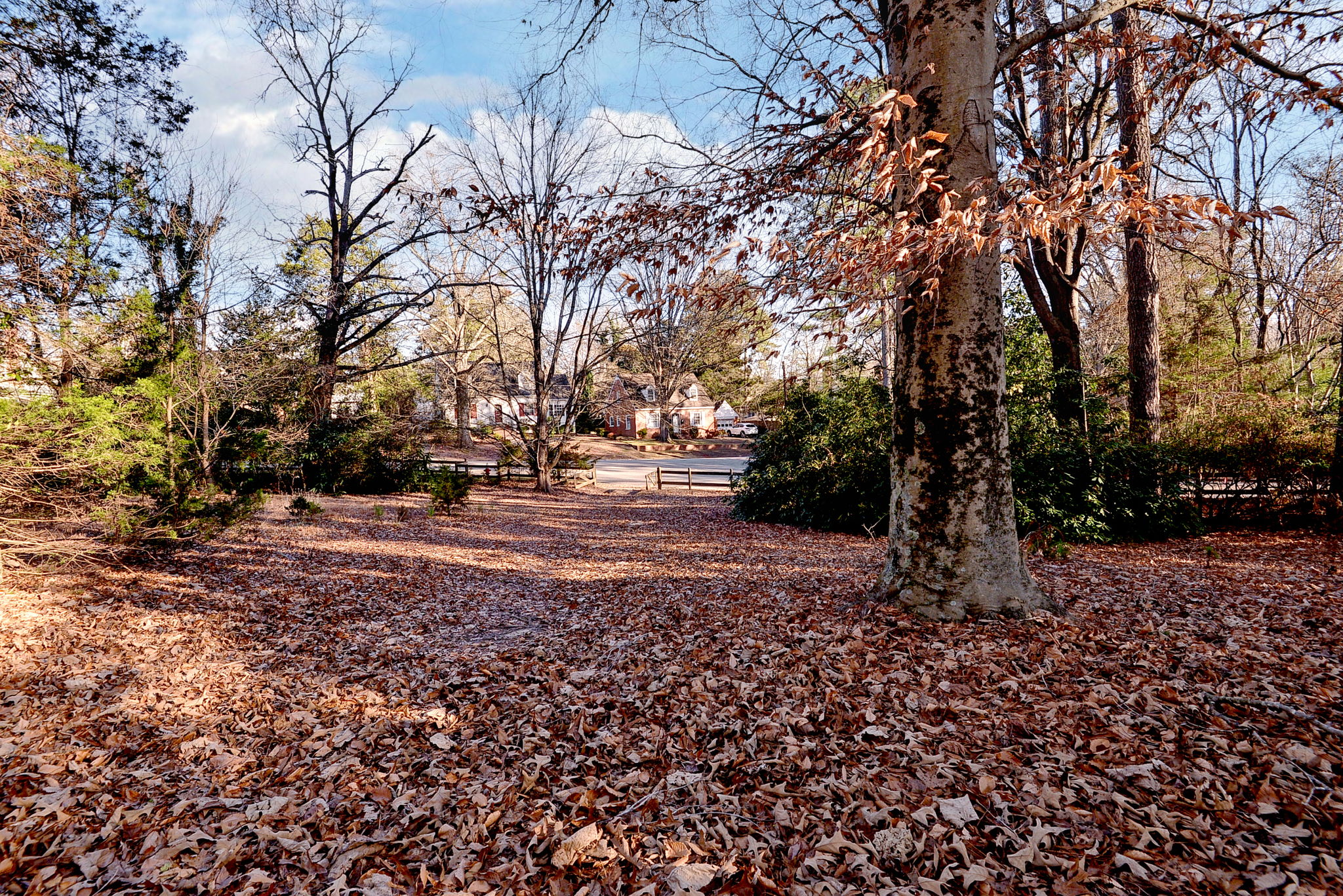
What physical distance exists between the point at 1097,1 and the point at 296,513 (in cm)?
1405

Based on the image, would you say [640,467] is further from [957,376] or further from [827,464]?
[957,376]

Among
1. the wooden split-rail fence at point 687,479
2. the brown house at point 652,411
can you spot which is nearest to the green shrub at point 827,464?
the wooden split-rail fence at point 687,479

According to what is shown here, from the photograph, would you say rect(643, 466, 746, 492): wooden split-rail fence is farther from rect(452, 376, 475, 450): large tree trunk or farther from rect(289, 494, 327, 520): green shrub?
rect(289, 494, 327, 520): green shrub

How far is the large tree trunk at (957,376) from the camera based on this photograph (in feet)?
13.5

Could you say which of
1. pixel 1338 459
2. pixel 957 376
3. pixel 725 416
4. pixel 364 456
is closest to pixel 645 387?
pixel 725 416

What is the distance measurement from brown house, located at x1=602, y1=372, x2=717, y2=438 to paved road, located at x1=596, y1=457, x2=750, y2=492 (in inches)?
363

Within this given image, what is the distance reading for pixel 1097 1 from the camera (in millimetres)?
4445

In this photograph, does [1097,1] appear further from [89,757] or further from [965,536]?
[89,757]

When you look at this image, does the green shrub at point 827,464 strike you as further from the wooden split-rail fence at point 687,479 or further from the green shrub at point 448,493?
the wooden split-rail fence at point 687,479

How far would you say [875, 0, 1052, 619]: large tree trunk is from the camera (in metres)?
4.13

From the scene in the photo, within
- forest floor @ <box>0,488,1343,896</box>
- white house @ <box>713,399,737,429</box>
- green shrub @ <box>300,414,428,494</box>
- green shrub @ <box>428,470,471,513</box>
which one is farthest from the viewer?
white house @ <box>713,399,737,429</box>

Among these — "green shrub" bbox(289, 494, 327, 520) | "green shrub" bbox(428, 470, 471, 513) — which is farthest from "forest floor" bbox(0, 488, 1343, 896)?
"green shrub" bbox(428, 470, 471, 513)

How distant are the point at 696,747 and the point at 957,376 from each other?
2915mm

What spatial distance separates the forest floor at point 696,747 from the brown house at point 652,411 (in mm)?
41415
